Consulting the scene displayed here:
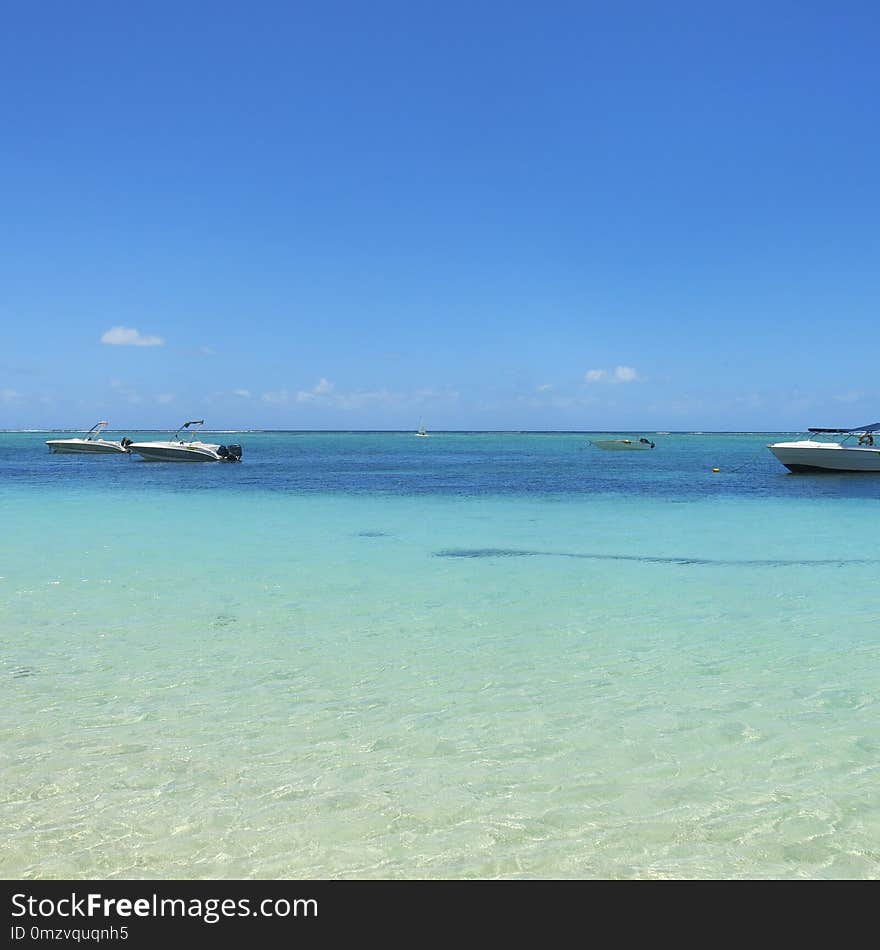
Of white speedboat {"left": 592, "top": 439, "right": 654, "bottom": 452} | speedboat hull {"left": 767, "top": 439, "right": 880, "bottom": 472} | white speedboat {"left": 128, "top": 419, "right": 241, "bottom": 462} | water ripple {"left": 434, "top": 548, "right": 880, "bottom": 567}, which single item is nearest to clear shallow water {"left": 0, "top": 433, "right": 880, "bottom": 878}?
water ripple {"left": 434, "top": 548, "right": 880, "bottom": 567}

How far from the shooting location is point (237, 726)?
6.33m

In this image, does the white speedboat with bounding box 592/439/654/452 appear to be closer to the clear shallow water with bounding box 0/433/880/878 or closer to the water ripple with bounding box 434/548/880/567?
the water ripple with bounding box 434/548/880/567

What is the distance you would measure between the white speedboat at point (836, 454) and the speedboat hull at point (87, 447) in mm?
57816

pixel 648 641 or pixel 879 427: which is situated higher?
pixel 879 427

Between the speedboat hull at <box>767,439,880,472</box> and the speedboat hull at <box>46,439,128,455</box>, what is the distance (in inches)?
2269

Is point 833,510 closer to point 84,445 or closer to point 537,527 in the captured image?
point 537,527

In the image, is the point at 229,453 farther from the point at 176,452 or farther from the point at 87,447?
the point at 87,447

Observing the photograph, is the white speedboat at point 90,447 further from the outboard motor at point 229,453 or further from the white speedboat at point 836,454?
the white speedboat at point 836,454

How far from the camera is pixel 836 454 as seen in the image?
1633 inches

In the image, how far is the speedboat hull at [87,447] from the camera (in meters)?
77.4

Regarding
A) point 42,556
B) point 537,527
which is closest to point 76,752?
point 42,556

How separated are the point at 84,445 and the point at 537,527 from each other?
70307mm

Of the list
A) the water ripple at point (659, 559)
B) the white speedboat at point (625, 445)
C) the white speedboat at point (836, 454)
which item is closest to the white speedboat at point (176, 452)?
the white speedboat at point (836, 454)
